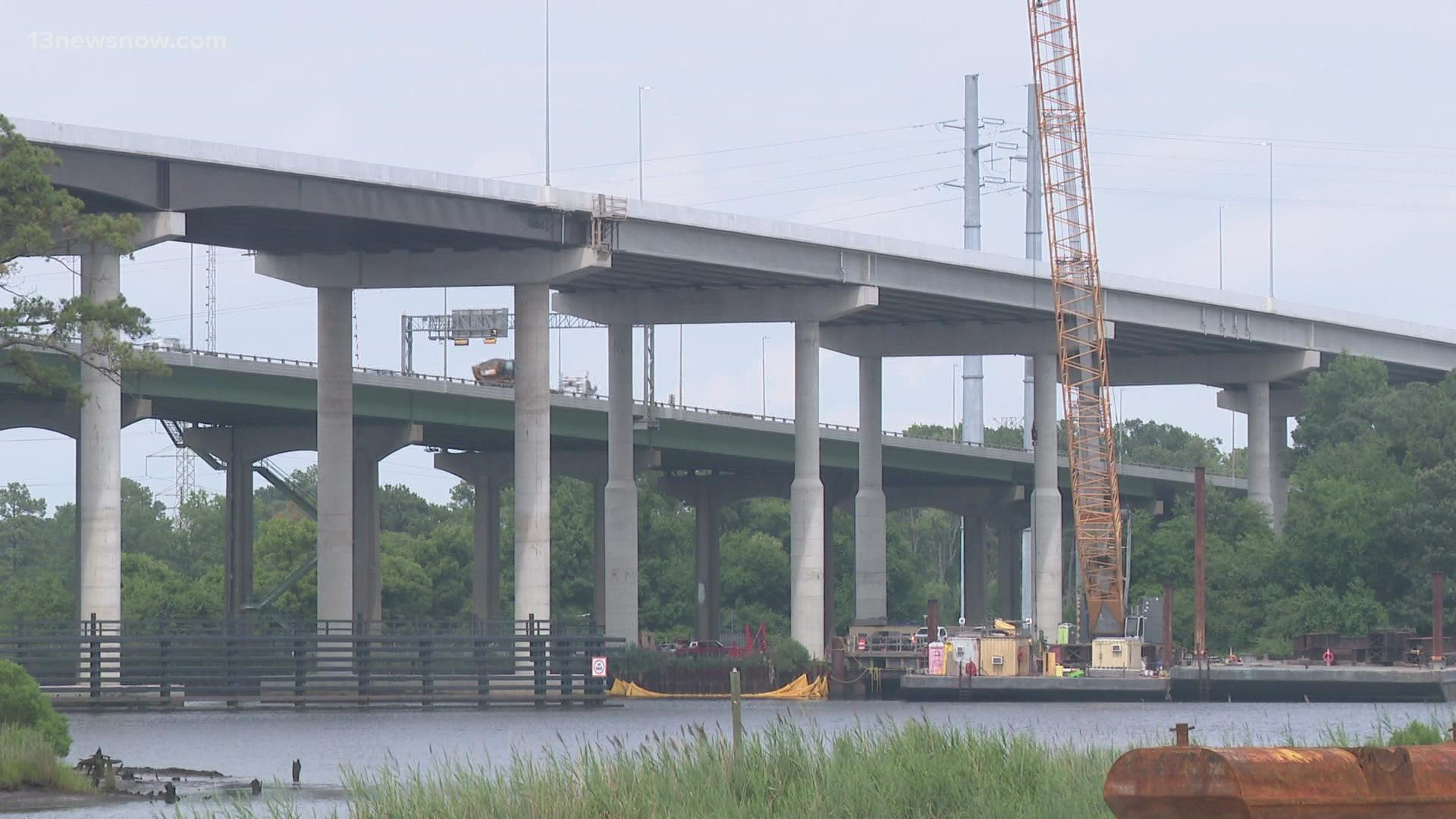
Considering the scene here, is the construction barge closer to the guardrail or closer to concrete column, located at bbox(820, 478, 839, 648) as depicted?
the guardrail

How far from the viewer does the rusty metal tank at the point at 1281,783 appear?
19031 millimetres

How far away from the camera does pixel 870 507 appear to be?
11675 centimetres

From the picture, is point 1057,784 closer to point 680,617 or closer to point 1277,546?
point 1277,546

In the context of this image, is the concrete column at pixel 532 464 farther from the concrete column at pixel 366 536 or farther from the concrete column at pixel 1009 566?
the concrete column at pixel 1009 566

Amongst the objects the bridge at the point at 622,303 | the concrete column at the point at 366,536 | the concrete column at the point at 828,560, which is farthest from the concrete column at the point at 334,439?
the concrete column at the point at 828,560

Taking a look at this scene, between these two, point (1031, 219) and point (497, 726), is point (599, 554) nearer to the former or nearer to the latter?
point (1031, 219)

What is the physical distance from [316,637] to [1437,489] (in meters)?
59.3

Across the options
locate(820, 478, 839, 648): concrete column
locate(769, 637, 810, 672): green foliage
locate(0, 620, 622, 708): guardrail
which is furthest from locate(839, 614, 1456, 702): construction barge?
locate(820, 478, 839, 648): concrete column

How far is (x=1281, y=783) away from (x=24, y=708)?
31323mm

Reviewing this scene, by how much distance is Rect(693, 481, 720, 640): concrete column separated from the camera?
14538 centimetres

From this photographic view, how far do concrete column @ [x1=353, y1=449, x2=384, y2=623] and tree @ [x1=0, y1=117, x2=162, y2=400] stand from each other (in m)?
57.9

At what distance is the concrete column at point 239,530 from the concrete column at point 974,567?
59414mm

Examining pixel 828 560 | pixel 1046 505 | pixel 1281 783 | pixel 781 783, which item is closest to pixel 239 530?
pixel 1046 505

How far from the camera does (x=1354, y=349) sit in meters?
129
